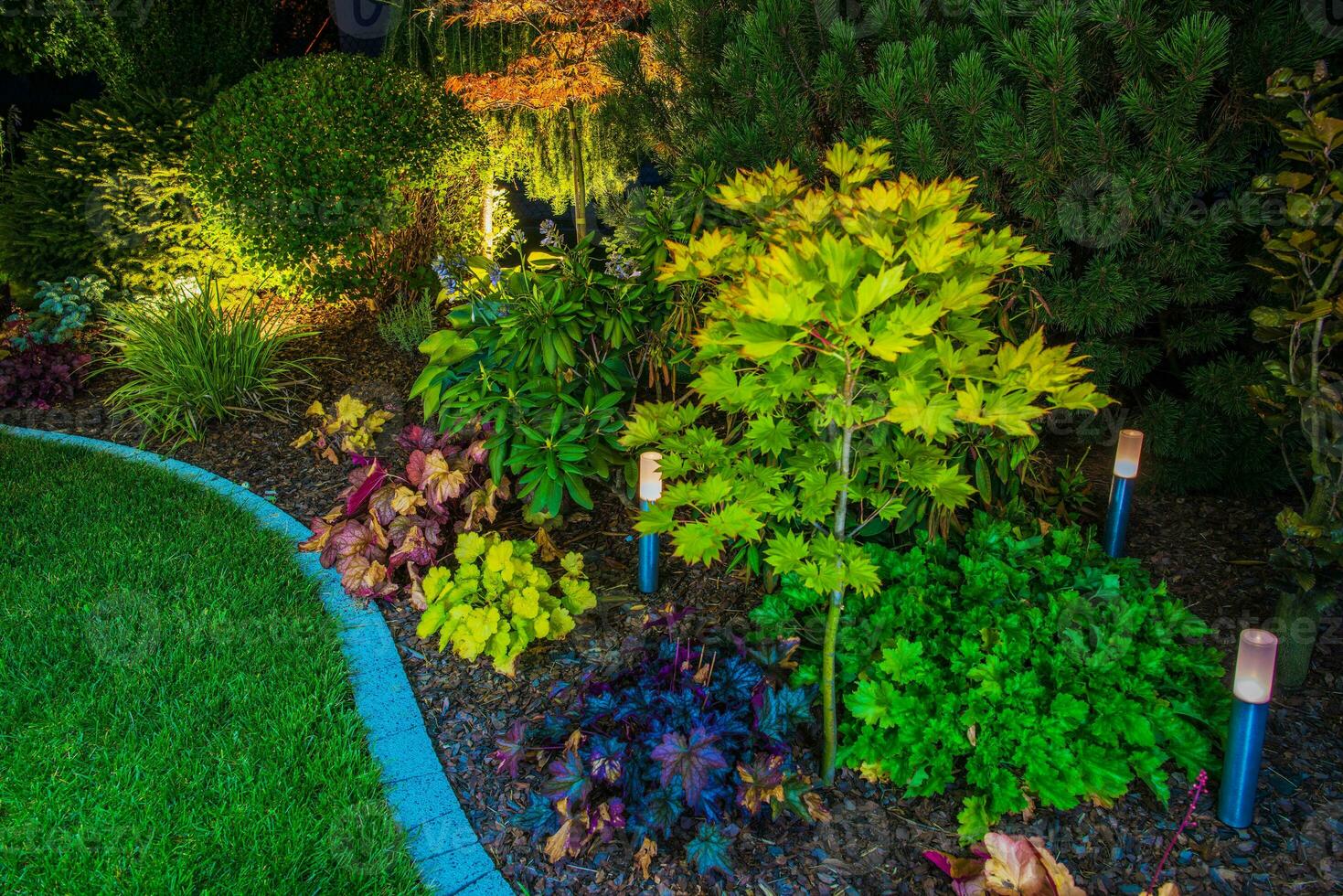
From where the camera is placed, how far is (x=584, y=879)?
83.0 inches

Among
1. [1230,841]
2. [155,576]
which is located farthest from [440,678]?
[1230,841]

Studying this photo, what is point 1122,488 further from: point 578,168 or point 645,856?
point 578,168

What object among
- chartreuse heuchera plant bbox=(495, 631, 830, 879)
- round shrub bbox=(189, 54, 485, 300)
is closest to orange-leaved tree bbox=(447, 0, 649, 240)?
round shrub bbox=(189, 54, 485, 300)

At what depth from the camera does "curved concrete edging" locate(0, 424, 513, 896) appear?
2.13 metres

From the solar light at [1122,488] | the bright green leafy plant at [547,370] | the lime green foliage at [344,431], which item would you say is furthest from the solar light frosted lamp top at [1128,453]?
the lime green foliage at [344,431]

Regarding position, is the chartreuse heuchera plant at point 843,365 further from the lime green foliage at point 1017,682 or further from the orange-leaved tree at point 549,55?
the orange-leaved tree at point 549,55

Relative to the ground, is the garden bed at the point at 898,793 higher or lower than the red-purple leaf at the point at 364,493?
lower

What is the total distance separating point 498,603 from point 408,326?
3.10 metres

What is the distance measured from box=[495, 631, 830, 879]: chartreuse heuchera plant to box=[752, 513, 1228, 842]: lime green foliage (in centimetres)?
20

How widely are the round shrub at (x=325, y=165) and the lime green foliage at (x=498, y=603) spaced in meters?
3.45

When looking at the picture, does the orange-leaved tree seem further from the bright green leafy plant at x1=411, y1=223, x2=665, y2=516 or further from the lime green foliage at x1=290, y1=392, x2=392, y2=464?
the bright green leafy plant at x1=411, y1=223, x2=665, y2=516

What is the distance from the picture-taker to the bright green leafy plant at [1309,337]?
236 centimetres

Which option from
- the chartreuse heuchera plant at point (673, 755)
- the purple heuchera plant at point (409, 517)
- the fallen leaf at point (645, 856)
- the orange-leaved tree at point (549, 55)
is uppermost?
the orange-leaved tree at point (549, 55)

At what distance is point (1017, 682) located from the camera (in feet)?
7.45
